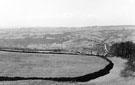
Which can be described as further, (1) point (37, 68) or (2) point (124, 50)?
(2) point (124, 50)

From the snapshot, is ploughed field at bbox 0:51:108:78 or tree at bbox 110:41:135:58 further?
tree at bbox 110:41:135:58

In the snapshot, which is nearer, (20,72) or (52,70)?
(20,72)

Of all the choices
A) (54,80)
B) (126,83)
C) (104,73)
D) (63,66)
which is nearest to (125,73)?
(104,73)

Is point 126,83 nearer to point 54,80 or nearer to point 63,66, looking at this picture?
point 54,80

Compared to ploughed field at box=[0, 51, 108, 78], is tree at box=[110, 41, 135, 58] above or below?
below

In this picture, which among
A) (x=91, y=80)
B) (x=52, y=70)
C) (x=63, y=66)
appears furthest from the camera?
(x=63, y=66)

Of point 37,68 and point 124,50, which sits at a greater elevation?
point 37,68

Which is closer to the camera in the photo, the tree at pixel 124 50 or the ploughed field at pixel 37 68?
the ploughed field at pixel 37 68

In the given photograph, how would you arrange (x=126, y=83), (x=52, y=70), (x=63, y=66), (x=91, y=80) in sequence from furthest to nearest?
(x=63, y=66)
(x=52, y=70)
(x=91, y=80)
(x=126, y=83)

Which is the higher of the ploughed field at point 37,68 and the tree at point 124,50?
the ploughed field at point 37,68

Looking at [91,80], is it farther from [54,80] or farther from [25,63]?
[25,63]
